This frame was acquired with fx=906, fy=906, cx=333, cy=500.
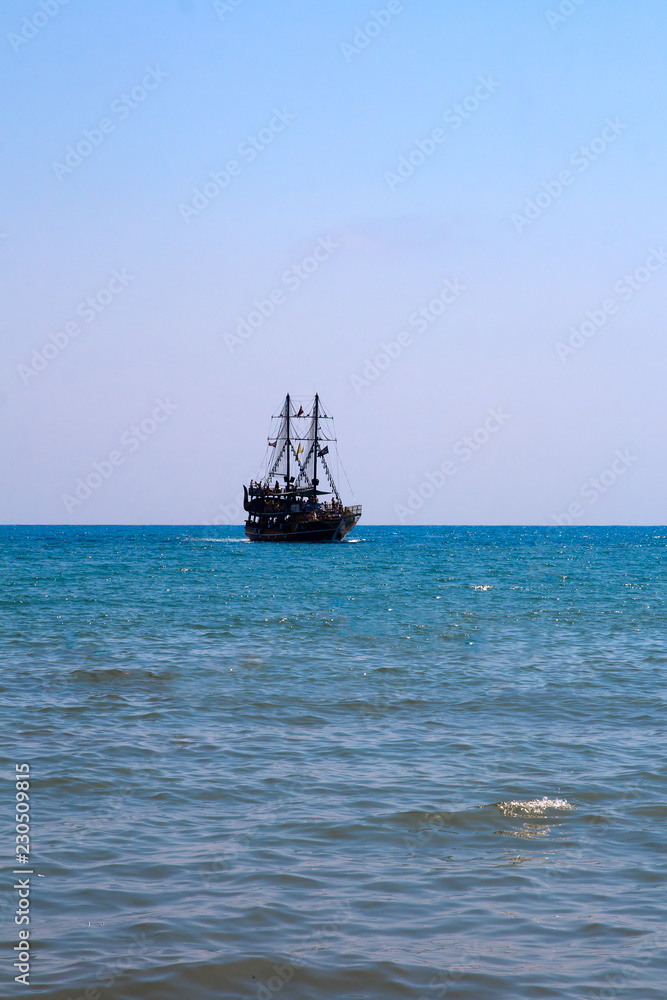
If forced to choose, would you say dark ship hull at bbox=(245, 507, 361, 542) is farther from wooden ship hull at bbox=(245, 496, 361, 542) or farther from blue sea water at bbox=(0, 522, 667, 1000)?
blue sea water at bbox=(0, 522, 667, 1000)

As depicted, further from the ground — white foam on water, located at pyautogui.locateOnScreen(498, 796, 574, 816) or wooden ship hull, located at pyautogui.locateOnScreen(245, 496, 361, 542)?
wooden ship hull, located at pyautogui.locateOnScreen(245, 496, 361, 542)

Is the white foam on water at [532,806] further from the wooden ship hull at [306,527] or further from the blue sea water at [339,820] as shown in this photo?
the wooden ship hull at [306,527]

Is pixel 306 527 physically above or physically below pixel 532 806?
above

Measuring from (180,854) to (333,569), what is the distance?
189 ft

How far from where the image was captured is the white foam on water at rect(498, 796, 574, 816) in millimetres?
10016

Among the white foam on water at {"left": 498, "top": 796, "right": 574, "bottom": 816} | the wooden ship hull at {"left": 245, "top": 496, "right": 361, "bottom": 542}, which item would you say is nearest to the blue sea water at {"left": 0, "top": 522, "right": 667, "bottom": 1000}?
the white foam on water at {"left": 498, "top": 796, "right": 574, "bottom": 816}

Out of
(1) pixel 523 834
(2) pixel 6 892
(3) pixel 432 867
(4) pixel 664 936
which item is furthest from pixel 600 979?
(2) pixel 6 892

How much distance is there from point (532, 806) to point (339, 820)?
88.7 inches

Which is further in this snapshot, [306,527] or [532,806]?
[306,527]

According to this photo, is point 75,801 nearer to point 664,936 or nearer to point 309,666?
point 664,936

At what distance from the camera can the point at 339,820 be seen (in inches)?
382

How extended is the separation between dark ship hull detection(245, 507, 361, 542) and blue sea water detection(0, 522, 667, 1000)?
284 feet

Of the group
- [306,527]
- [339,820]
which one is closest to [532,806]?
[339,820]

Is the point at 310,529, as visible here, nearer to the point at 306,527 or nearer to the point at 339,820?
the point at 306,527
